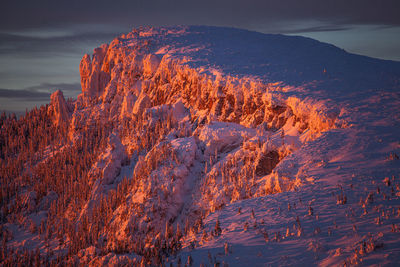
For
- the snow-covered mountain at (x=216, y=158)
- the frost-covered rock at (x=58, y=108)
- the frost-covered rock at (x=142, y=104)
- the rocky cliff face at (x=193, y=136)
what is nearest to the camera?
the snow-covered mountain at (x=216, y=158)

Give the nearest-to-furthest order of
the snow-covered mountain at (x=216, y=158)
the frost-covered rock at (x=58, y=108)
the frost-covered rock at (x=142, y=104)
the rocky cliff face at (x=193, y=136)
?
the snow-covered mountain at (x=216, y=158)
the rocky cliff face at (x=193, y=136)
the frost-covered rock at (x=142, y=104)
the frost-covered rock at (x=58, y=108)

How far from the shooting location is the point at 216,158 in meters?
48.8

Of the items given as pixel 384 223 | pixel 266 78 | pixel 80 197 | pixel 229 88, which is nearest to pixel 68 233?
pixel 80 197

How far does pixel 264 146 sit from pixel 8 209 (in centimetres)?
6189

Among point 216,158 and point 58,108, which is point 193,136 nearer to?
point 216,158

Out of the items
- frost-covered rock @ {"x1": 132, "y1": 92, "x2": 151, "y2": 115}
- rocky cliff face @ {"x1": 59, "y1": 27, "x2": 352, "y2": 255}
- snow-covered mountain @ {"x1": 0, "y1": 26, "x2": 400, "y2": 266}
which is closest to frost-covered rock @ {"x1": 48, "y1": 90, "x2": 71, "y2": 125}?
snow-covered mountain @ {"x1": 0, "y1": 26, "x2": 400, "y2": 266}

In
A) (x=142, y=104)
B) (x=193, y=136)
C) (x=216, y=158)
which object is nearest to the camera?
(x=216, y=158)

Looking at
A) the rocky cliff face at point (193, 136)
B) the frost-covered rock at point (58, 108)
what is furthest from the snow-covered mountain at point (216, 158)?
the frost-covered rock at point (58, 108)

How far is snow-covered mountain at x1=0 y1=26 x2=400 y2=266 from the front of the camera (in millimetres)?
22828

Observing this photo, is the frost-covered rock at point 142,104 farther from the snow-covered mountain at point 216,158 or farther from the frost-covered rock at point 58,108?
the frost-covered rock at point 58,108

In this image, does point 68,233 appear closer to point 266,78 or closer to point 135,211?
point 135,211

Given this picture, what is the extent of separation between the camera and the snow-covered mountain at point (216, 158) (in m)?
22.8

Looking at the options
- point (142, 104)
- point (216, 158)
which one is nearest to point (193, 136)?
point (216, 158)

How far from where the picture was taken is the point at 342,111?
40.0 meters
